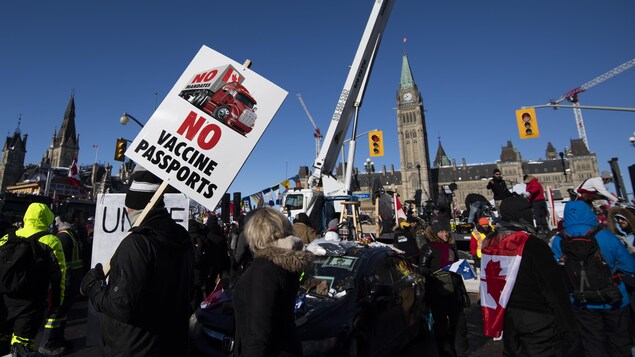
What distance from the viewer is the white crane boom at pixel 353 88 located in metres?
14.5

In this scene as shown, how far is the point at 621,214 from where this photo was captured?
5.50 metres

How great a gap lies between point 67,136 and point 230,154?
4720 inches

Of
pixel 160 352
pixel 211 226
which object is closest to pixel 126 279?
pixel 160 352

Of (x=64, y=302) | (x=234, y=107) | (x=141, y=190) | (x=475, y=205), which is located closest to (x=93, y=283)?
(x=141, y=190)

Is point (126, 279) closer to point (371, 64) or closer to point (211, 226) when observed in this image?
point (211, 226)

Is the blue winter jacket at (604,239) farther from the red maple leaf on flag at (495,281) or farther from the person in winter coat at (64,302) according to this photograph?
the person in winter coat at (64,302)

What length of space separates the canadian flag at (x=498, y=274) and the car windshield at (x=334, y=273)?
60.1 inches

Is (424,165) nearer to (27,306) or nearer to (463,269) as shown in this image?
(463,269)

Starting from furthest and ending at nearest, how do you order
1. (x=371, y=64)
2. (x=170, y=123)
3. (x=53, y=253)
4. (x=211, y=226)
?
(x=371, y=64)
(x=211, y=226)
(x=53, y=253)
(x=170, y=123)

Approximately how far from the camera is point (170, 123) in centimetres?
306

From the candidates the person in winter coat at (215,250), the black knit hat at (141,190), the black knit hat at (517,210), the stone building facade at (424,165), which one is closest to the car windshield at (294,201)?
the person in winter coat at (215,250)

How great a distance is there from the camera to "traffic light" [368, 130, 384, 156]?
1680 centimetres

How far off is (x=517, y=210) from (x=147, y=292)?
3.41 meters

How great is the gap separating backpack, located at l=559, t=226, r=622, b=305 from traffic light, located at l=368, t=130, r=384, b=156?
43.5 feet
